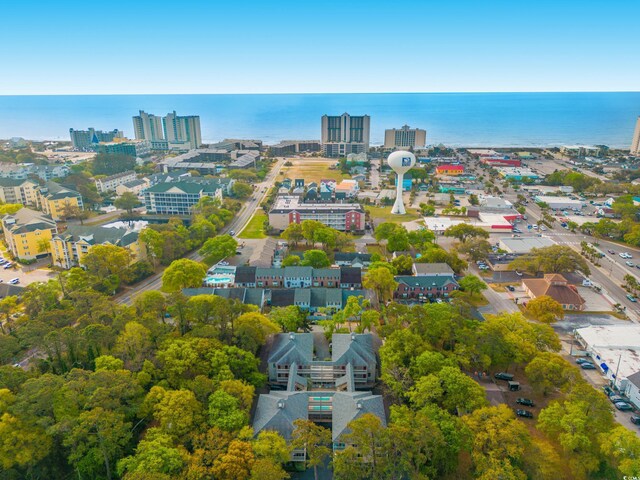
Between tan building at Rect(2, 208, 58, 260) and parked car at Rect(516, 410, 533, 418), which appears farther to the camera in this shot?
tan building at Rect(2, 208, 58, 260)

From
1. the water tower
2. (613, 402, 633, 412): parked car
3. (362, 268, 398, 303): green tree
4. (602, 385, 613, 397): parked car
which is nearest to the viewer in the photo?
(613, 402, 633, 412): parked car

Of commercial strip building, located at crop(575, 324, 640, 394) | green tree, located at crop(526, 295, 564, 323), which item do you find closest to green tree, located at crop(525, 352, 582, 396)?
commercial strip building, located at crop(575, 324, 640, 394)

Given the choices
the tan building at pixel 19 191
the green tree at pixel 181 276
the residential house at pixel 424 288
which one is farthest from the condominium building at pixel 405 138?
the green tree at pixel 181 276

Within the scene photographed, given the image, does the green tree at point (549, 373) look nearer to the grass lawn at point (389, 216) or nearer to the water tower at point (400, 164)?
the grass lawn at point (389, 216)

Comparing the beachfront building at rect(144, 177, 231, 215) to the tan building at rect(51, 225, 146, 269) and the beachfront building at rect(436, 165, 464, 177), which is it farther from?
the beachfront building at rect(436, 165, 464, 177)

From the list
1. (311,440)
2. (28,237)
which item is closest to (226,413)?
(311,440)

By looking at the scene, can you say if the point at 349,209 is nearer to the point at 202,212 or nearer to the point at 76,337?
the point at 202,212
